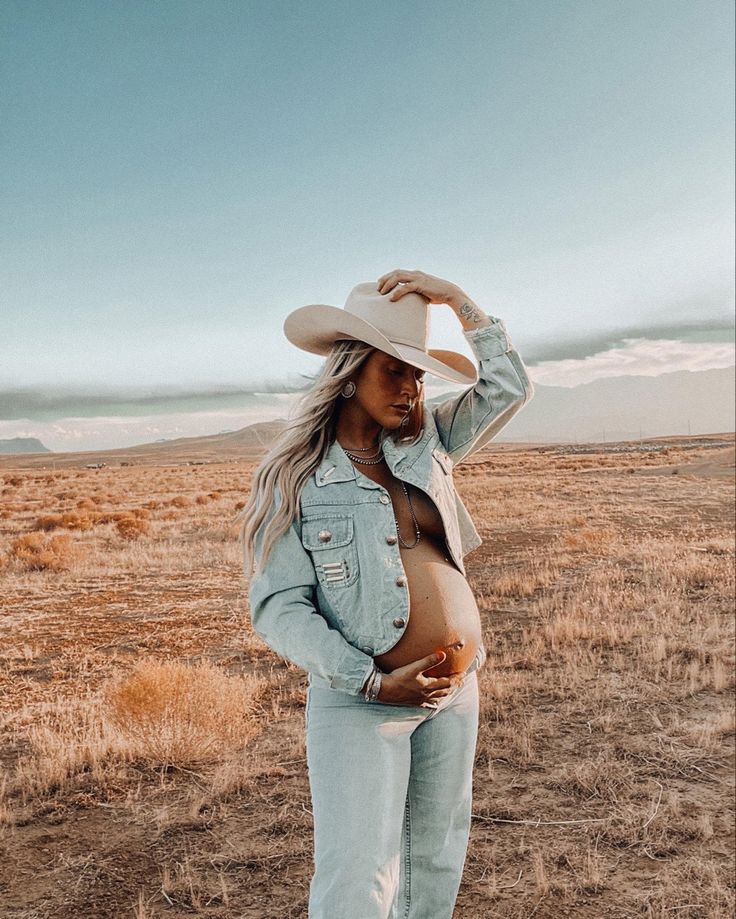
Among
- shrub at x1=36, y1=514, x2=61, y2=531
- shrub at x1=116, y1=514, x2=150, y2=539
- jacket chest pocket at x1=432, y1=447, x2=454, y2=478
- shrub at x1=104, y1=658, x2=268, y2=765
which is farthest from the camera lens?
shrub at x1=116, y1=514, x2=150, y2=539

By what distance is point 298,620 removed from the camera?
1.72 m

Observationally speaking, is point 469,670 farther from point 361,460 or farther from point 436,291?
point 436,291

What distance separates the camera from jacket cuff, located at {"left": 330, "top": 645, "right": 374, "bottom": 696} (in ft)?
5.58

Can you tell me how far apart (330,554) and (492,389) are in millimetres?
694

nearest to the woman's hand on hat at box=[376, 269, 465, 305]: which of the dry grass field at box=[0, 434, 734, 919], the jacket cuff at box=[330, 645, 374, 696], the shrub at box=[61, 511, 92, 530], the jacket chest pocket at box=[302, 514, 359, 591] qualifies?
the jacket chest pocket at box=[302, 514, 359, 591]

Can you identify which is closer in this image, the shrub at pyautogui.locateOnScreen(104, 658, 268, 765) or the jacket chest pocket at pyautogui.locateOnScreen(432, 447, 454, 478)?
the jacket chest pocket at pyautogui.locateOnScreen(432, 447, 454, 478)

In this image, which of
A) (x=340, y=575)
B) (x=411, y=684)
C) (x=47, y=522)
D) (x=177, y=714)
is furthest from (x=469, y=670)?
(x=47, y=522)

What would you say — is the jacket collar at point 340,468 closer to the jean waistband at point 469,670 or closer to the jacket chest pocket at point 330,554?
the jacket chest pocket at point 330,554

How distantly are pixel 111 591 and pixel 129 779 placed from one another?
2326 millimetres

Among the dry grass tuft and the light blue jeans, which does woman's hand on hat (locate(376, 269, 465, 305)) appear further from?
the dry grass tuft

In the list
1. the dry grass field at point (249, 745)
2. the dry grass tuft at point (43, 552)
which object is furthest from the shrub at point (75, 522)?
the dry grass tuft at point (43, 552)

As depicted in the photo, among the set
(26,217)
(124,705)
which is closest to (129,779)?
(124,705)

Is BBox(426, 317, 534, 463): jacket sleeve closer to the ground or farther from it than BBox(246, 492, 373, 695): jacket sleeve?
farther from it

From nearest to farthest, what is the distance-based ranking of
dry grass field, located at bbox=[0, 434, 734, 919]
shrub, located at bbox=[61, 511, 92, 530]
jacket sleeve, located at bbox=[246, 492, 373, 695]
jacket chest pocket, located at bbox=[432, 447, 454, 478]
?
jacket sleeve, located at bbox=[246, 492, 373, 695], jacket chest pocket, located at bbox=[432, 447, 454, 478], dry grass field, located at bbox=[0, 434, 734, 919], shrub, located at bbox=[61, 511, 92, 530]
